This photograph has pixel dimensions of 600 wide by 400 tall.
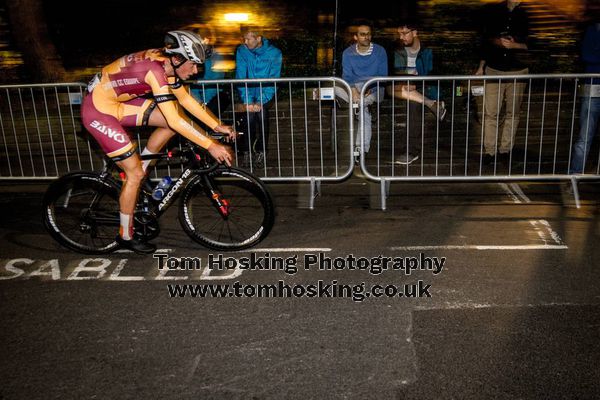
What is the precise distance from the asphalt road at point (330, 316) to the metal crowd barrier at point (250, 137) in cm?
173

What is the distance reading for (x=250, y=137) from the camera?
29.1ft

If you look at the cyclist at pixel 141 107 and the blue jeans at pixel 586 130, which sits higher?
the cyclist at pixel 141 107

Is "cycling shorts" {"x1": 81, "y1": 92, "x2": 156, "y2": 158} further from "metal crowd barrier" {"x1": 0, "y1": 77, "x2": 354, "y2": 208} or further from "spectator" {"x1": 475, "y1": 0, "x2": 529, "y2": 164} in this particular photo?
"spectator" {"x1": 475, "y1": 0, "x2": 529, "y2": 164}

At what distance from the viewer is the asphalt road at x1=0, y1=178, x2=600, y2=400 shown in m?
3.60

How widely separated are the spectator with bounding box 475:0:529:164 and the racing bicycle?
13.8 feet

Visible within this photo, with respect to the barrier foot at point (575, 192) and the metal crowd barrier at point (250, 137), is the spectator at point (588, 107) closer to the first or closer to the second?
the barrier foot at point (575, 192)

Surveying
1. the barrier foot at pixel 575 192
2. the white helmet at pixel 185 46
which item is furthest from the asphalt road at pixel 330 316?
the white helmet at pixel 185 46

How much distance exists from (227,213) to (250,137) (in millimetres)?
3345

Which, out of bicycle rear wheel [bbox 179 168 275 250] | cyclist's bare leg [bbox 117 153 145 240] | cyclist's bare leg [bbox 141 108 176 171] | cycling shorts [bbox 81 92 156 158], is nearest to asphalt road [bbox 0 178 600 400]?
bicycle rear wheel [bbox 179 168 275 250]

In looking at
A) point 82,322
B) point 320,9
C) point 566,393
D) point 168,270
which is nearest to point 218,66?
point 168,270

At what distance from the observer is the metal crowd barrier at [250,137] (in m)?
7.63

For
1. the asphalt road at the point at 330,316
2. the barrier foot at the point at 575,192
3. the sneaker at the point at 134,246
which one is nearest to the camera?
the asphalt road at the point at 330,316

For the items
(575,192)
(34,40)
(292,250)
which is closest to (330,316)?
(292,250)

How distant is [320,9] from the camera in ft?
67.8
